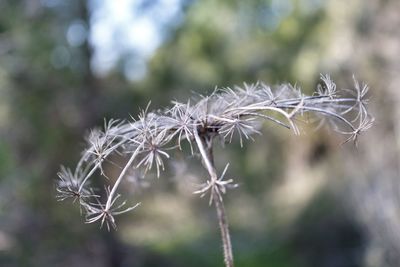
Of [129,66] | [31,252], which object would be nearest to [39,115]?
[129,66]

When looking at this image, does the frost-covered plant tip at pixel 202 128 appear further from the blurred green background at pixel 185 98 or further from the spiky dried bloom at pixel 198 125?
the blurred green background at pixel 185 98

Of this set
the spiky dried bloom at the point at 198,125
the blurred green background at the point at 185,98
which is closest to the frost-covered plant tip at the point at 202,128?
the spiky dried bloom at the point at 198,125

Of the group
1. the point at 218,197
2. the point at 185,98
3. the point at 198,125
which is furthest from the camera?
the point at 185,98

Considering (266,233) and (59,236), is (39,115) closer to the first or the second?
(59,236)

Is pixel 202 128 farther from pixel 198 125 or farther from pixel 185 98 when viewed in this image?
pixel 185 98

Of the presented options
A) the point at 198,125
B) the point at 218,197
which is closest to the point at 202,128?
the point at 198,125

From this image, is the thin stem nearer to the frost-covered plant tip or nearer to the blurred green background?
the frost-covered plant tip

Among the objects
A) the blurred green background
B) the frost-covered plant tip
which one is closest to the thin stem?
the frost-covered plant tip

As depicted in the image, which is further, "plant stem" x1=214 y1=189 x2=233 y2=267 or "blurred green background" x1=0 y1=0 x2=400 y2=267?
"blurred green background" x1=0 y1=0 x2=400 y2=267

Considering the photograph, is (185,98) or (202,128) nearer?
(202,128)
